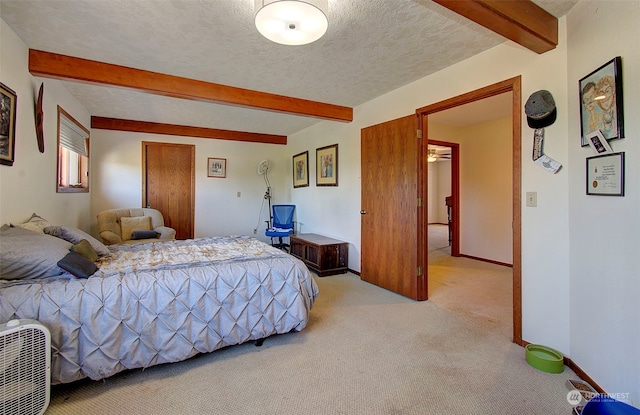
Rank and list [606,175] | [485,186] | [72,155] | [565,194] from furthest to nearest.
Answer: [485,186] < [72,155] < [565,194] < [606,175]

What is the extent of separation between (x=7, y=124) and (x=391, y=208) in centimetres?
335

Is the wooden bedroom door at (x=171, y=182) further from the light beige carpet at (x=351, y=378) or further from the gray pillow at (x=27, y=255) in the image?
the light beige carpet at (x=351, y=378)

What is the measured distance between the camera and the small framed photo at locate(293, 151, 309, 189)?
5.45m

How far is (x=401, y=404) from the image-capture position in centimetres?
161

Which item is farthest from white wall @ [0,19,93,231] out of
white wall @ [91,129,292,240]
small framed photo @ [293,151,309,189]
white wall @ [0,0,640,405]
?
small framed photo @ [293,151,309,189]

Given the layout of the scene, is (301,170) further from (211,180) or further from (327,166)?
(211,180)

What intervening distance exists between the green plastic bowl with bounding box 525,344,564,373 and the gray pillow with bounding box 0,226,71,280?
3044 mm

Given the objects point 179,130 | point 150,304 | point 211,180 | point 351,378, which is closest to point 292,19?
point 150,304

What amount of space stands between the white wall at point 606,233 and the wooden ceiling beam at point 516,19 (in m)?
0.14

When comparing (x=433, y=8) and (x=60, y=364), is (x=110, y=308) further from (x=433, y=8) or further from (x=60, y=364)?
(x=433, y=8)

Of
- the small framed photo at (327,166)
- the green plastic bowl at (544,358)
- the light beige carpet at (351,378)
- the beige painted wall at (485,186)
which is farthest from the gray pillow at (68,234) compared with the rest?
the beige painted wall at (485,186)

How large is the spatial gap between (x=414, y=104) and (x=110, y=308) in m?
3.14

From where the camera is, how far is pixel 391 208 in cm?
342

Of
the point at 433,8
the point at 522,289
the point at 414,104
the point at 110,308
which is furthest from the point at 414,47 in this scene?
the point at 110,308
